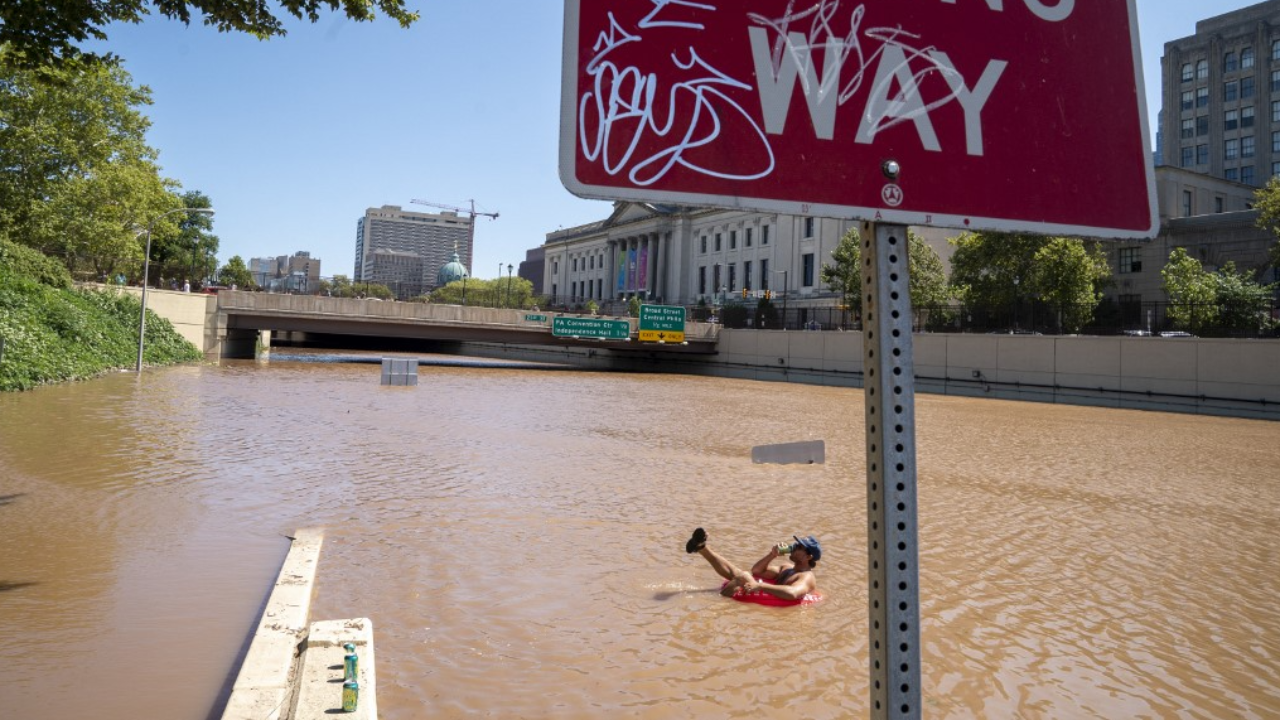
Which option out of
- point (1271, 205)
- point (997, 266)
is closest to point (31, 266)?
point (997, 266)

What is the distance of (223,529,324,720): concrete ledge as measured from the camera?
509 centimetres

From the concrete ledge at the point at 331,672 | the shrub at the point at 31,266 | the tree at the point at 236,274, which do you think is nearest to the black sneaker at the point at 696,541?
the concrete ledge at the point at 331,672

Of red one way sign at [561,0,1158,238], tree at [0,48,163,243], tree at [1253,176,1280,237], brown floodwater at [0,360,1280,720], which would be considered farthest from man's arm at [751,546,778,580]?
tree at [1253,176,1280,237]

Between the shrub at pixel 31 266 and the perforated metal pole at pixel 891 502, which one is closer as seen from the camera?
the perforated metal pole at pixel 891 502

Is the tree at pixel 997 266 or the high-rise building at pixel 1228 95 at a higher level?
the high-rise building at pixel 1228 95

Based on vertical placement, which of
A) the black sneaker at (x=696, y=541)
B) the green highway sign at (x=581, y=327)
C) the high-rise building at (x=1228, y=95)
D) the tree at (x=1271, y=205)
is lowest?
the black sneaker at (x=696, y=541)

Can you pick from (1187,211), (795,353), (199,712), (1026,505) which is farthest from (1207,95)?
(199,712)

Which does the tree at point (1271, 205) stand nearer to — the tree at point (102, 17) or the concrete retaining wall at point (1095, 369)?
the concrete retaining wall at point (1095, 369)

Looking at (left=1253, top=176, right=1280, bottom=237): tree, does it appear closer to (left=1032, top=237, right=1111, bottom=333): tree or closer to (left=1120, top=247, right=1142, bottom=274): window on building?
(left=1032, top=237, right=1111, bottom=333): tree

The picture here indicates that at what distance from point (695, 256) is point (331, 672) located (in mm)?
99566

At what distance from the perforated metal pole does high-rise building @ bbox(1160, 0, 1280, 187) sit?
89.4 m

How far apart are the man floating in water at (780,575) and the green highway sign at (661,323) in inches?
1995

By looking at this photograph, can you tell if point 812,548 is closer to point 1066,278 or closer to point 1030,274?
point 1066,278

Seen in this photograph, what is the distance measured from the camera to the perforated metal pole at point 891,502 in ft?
5.68
